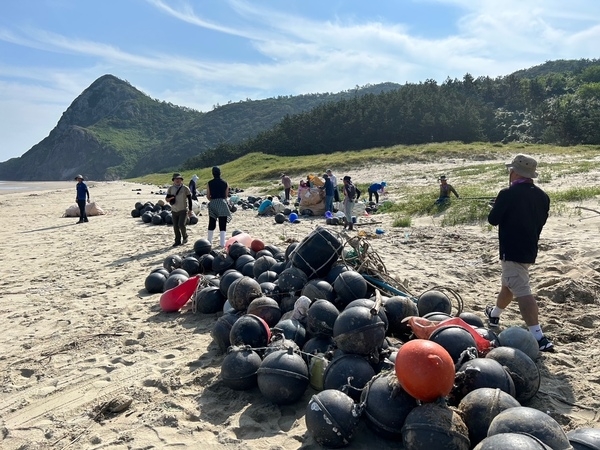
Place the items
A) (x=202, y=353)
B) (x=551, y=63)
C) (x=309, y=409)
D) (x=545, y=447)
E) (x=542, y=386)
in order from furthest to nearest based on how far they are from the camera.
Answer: (x=551, y=63)
(x=202, y=353)
(x=542, y=386)
(x=309, y=409)
(x=545, y=447)

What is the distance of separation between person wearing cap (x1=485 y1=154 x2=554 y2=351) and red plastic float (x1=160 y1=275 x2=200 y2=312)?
4.69 m

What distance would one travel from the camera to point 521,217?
558 centimetres

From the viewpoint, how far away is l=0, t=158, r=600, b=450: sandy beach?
4.29 metres

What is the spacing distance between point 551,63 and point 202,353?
195519mm

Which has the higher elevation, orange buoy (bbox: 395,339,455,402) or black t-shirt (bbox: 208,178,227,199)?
black t-shirt (bbox: 208,178,227,199)

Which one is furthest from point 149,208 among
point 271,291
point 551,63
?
point 551,63

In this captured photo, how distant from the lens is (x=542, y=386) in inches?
183

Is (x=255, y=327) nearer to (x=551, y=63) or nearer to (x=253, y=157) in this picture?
(x=253, y=157)

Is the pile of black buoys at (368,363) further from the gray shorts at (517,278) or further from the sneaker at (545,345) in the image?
the gray shorts at (517,278)

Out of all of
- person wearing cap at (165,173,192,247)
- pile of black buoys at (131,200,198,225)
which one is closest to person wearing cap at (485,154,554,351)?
person wearing cap at (165,173,192,247)

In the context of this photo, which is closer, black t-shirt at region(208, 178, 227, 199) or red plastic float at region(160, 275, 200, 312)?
red plastic float at region(160, 275, 200, 312)

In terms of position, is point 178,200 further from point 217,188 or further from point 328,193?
point 328,193

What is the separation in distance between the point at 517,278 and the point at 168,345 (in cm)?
450

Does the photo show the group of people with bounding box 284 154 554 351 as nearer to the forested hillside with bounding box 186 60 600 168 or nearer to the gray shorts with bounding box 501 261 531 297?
the gray shorts with bounding box 501 261 531 297
